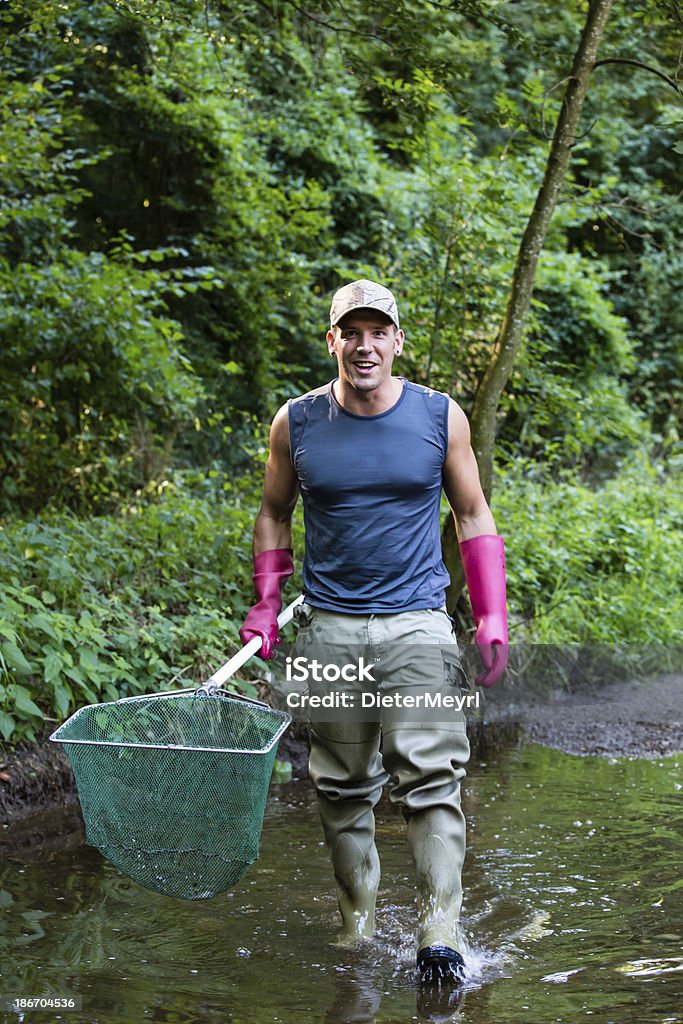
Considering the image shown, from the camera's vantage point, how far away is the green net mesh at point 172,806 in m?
3.29

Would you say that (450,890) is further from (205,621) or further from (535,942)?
(205,621)

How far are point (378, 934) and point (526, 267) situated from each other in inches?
148

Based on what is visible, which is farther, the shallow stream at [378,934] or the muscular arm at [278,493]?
the muscular arm at [278,493]

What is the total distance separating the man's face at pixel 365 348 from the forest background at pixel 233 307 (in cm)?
218

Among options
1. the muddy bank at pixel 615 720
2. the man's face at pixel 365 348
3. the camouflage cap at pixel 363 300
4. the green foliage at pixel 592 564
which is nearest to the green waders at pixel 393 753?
the man's face at pixel 365 348

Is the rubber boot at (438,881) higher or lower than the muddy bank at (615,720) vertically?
higher

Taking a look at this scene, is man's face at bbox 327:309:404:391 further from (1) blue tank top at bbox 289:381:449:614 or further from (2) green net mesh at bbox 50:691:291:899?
(2) green net mesh at bbox 50:691:291:899

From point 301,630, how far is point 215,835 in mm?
686

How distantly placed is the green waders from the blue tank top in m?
0.08

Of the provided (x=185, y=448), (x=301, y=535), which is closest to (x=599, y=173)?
(x=185, y=448)

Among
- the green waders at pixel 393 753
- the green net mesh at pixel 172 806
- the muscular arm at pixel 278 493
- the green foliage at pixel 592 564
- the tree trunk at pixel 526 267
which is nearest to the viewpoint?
the green net mesh at pixel 172 806

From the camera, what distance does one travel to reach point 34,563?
5902 mm

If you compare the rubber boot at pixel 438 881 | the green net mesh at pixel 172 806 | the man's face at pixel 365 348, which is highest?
the man's face at pixel 365 348

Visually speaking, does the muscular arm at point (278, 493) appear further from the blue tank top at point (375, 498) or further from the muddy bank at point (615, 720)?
the muddy bank at point (615, 720)
